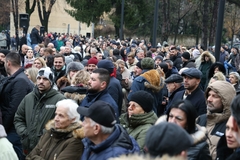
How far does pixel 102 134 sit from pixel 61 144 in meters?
0.74

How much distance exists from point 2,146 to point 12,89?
2755 millimetres

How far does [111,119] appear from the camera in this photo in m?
4.56

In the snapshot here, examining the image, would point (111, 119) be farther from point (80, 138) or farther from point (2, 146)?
point (2, 146)

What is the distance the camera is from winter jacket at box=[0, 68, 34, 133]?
23.2 ft

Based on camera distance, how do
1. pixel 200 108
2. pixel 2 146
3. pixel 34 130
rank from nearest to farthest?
pixel 2 146 < pixel 34 130 < pixel 200 108

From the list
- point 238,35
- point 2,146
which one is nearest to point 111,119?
point 2,146

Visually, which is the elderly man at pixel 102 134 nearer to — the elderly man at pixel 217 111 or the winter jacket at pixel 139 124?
the winter jacket at pixel 139 124

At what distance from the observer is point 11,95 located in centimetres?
717

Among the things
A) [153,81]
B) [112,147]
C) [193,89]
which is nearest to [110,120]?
[112,147]

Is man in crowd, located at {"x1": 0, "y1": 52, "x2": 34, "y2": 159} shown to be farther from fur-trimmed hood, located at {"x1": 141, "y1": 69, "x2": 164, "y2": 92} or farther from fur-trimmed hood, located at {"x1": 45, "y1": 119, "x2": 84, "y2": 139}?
fur-trimmed hood, located at {"x1": 141, "y1": 69, "x2": 164, "y2": 92}

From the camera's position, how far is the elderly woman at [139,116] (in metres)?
5.69

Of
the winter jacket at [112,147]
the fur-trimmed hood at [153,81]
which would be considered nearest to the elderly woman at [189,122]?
the winter jacket at [112,147]

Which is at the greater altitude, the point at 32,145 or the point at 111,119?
the point at 111,119

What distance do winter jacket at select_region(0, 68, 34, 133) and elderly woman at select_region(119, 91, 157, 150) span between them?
1892mm
